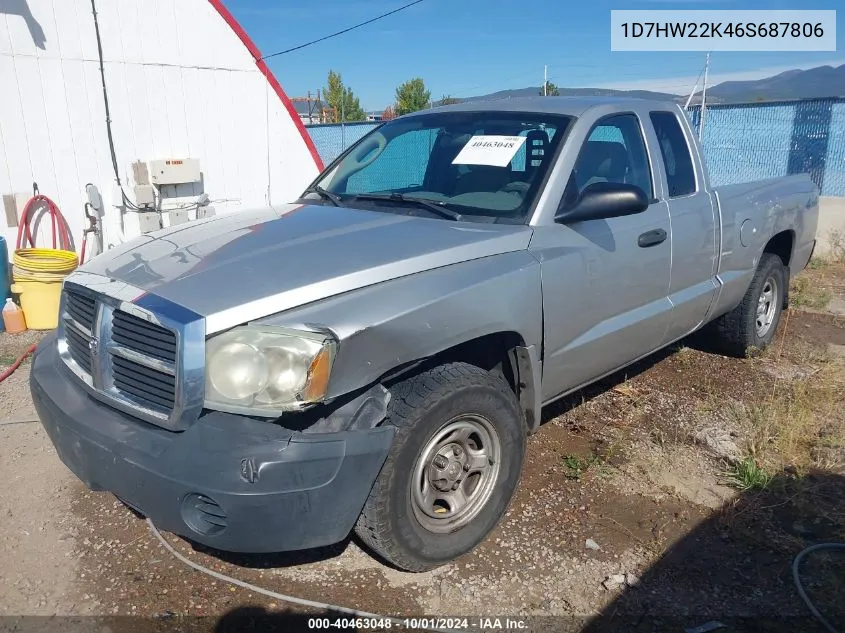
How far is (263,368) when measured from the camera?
2.28m

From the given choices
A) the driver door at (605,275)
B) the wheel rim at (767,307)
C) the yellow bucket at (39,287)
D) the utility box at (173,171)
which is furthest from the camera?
the utility box at (173,171)

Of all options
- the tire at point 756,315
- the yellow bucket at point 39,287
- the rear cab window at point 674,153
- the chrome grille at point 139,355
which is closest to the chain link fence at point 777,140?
the yellow bucket at point 39,287

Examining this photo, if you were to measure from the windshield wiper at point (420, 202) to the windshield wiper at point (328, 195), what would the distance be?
97 millimetres

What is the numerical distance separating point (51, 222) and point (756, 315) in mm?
6954

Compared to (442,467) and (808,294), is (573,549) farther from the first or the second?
(808,294)

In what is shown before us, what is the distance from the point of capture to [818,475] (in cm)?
365

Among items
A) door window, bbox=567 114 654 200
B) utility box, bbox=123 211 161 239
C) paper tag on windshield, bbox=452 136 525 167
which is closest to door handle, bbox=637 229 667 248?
door window, bbox=567 114 654 200

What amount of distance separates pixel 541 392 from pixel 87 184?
20.6 ft

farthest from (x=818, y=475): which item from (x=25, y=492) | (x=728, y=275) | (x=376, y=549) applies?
(x=25, y=492)

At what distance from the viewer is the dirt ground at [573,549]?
2.68m

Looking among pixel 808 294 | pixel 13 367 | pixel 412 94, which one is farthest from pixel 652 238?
pixel 412 94

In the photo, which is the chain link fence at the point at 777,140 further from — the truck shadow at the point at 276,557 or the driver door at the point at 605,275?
the truck shadow at the point at 276,557

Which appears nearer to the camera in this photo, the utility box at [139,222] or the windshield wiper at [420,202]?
the windshield wiper at [420,202]

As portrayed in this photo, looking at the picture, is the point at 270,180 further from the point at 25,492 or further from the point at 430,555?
the point at 430,555
